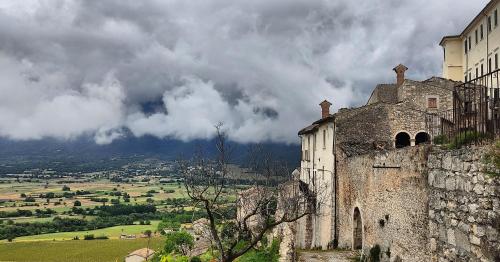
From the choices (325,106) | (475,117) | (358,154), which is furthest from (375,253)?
(325,106)

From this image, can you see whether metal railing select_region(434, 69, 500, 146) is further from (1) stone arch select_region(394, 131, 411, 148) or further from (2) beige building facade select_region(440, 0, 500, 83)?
(2) beige building facade select_region(440, 0, 500, 83)

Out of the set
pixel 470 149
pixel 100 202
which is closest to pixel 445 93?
pixel 470 149

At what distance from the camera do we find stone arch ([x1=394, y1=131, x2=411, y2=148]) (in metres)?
32.9

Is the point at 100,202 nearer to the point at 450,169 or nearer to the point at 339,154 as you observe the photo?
the point at 339,154

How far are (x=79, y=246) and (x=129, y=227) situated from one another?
22379 mm

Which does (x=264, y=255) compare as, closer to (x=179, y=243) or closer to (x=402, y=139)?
(x=402, y=139)

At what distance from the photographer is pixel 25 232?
354 feet

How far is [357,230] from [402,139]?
10.3 metres

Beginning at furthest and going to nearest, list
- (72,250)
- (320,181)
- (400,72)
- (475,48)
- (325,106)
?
(72,250)
(475,48)
(325,106)
(400,72)
(320,181)

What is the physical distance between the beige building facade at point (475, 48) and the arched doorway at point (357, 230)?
2578 centimetres

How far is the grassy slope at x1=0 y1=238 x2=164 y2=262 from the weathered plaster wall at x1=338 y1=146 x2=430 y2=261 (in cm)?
5601

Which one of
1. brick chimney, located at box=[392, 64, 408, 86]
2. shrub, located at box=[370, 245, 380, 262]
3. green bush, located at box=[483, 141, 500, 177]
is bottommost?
shrub, located at box=[370, 245, 380, 262]

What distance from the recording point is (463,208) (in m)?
9.63

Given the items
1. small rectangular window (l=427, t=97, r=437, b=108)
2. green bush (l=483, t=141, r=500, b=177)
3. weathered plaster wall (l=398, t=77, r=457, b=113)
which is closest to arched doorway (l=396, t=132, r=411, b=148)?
weathered plaster wall (l=398, t=77, r=457, b=113)
